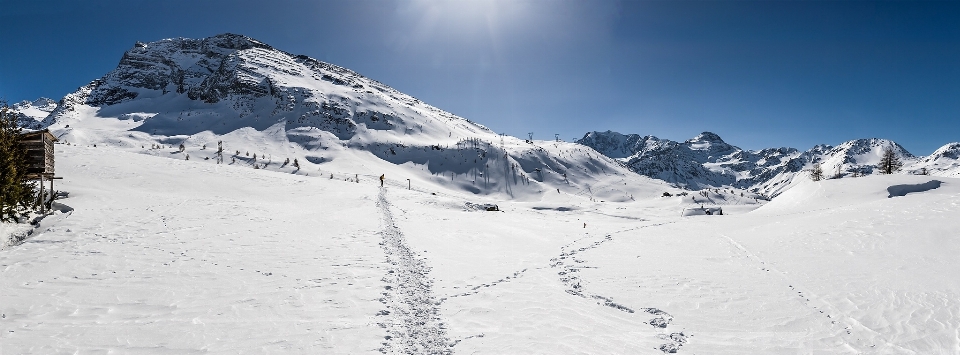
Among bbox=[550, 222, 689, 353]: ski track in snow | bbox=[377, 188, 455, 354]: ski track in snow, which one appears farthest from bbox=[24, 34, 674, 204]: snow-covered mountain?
bbox=[377, 188, 455, 354]: ski track in snow

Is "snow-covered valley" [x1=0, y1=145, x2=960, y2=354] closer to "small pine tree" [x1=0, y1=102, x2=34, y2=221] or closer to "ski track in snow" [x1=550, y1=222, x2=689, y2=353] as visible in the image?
"ski track in snow" [x1=550, y1=222, x2=689, y2=353]

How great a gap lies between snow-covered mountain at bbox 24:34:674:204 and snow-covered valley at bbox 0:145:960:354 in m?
67.4

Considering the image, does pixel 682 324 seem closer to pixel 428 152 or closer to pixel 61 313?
pixel 61 313

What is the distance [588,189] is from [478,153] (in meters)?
35.8

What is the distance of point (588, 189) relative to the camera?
12156cm

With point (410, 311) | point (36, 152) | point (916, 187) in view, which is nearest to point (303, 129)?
point (36, 152)

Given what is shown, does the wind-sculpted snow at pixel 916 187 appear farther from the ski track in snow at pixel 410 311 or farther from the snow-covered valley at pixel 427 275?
the ski track in snow at pixel 410 311

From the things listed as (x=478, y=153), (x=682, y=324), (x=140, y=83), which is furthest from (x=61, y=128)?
(x=682, y=324)

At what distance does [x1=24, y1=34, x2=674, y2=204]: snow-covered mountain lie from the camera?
10731 cm

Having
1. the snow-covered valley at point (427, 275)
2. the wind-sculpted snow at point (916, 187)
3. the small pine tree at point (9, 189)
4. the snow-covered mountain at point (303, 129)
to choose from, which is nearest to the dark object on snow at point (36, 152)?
the snow-covered valley at point (427, 275)

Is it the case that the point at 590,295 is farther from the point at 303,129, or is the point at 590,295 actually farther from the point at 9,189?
the point at 303,129

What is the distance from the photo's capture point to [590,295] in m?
12.7

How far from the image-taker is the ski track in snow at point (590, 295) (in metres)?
9.06

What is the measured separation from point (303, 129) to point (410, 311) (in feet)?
419
